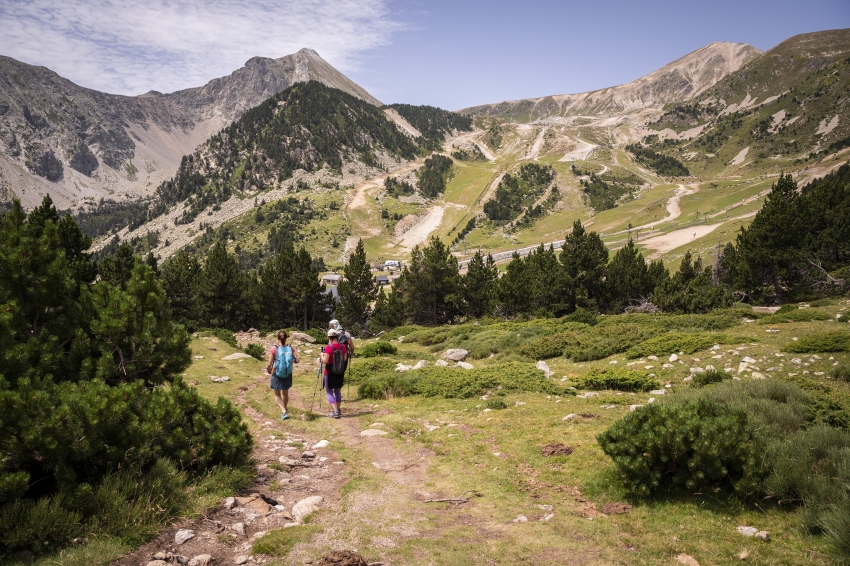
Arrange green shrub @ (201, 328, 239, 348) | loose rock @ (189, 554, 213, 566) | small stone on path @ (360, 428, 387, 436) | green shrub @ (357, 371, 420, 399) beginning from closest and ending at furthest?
1. loose rock @ (189, 554, 213, 566)
2. small stone on path @ (360, 428, 387, 436)
3. green shrub @ (357, 371, 420, 399)
4. green shrub @ (201, 328, 239, 348)

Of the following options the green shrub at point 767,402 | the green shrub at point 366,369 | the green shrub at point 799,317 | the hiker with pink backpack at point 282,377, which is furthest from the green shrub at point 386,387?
the green shrub at point 799,317

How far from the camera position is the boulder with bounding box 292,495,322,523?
254 inches

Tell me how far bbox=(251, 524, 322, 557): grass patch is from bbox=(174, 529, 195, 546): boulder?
819mm

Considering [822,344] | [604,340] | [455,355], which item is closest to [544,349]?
[604,340]

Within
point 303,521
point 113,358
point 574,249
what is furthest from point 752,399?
point 574,249

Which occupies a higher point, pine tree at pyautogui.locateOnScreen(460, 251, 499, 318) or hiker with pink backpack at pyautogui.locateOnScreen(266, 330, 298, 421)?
hiker with pink backpack at pyautogui.locateOnScreen(266, 330, 298, 421)

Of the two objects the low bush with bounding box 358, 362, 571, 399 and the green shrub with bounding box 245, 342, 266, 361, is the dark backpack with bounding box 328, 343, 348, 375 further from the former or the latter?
the green shrub with bounding box 245, 342, 266, 361

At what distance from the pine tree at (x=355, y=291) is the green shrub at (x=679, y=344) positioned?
38.0m

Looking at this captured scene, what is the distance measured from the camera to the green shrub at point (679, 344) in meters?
17.1

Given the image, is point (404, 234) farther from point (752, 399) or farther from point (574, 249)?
point (752, 399)

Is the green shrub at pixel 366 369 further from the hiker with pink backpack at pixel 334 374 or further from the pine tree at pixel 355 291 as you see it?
the pine tree at pixel 355 291

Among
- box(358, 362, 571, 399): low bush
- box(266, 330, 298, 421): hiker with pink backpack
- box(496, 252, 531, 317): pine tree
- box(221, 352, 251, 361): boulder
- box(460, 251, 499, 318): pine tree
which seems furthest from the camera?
box(460, 251, 499, 318): pine tree

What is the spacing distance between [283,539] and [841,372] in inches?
559

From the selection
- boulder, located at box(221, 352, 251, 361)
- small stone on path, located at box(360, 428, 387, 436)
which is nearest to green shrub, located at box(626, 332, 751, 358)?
small stone on path, located at box(360, 428, 387, 436)
